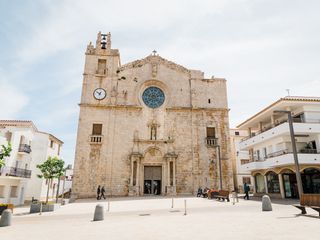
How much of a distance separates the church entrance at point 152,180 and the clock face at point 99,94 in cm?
1016

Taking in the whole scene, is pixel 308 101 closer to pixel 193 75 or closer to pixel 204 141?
pixel 204 141

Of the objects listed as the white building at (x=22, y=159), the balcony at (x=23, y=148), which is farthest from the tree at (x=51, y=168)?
the balcony at (x=23, y=148)

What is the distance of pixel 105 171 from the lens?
25.7 m

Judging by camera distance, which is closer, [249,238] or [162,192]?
[249,238]

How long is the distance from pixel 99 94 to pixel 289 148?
21.8 m

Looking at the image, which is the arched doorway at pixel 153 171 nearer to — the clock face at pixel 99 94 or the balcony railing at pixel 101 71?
the clock face at pixel 99 94

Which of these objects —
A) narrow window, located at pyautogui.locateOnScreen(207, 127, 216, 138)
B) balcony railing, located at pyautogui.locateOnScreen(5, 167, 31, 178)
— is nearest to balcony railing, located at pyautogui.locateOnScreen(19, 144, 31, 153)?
balcony railing, located at pyautogui.locateOnScreen(5, 167, 31, 178)

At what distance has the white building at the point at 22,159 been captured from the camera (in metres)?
21.9

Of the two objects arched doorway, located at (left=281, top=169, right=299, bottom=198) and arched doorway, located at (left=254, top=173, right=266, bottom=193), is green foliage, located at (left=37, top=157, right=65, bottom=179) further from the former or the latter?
arched doorway, located at (left=254, top=173, right=266, bottom=193)

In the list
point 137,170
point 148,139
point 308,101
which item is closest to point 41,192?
point 137,170

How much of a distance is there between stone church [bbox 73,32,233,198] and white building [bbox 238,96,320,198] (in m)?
4.52

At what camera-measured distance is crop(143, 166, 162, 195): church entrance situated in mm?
26583

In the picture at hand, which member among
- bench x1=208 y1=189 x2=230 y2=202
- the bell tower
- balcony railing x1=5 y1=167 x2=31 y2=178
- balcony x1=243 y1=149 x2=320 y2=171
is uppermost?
the bell tower

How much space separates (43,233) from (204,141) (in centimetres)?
2267
